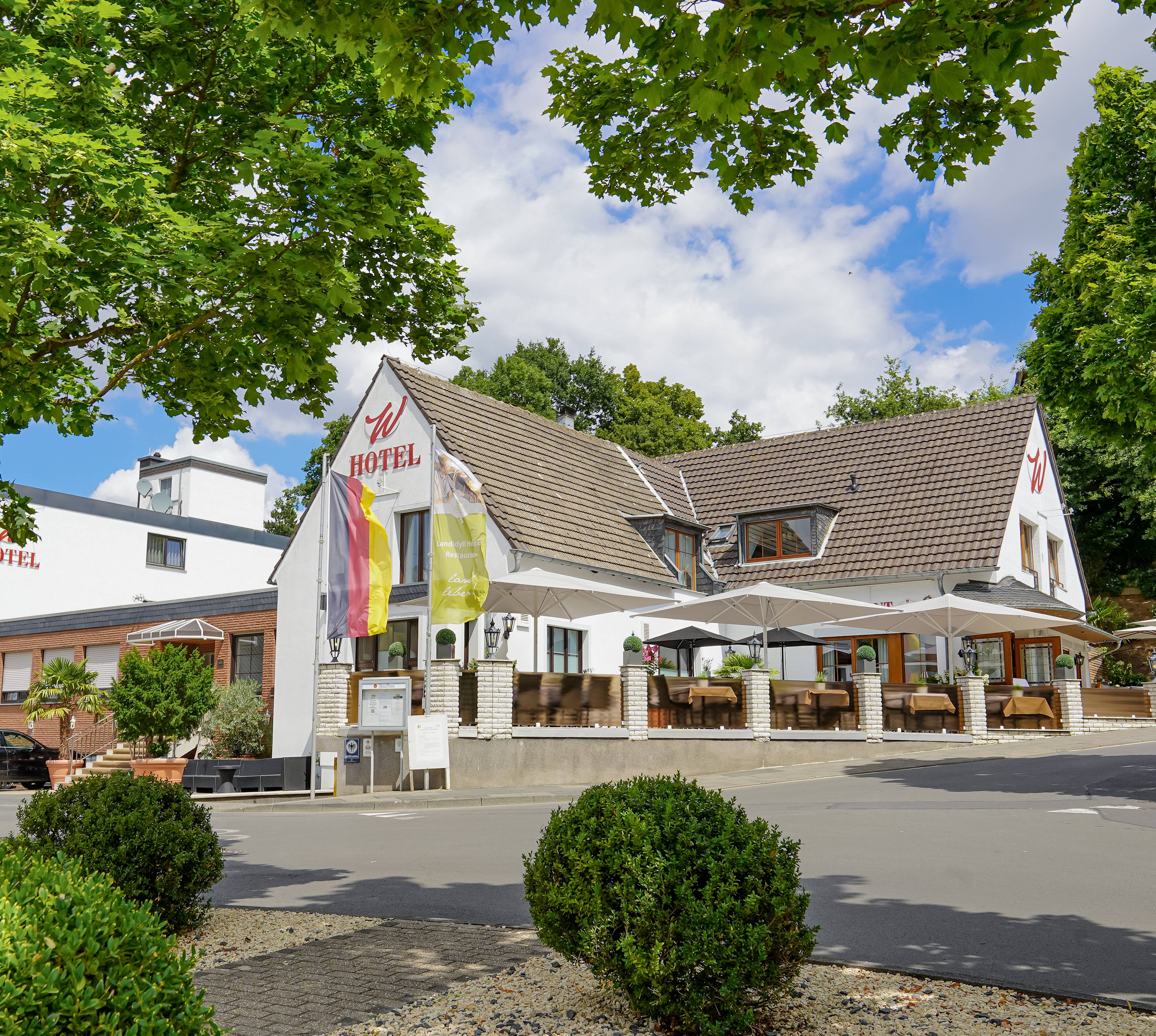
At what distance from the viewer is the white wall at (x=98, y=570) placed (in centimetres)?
3947

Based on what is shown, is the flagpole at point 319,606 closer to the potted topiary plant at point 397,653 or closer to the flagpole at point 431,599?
the potted topiary plant at point 397,653

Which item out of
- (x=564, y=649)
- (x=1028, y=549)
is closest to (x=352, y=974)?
(x=564, y=649)

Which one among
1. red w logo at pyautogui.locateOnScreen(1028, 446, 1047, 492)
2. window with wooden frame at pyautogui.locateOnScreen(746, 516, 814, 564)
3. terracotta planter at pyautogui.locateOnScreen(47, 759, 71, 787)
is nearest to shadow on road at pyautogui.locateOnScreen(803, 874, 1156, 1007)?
terracotta planter at pyautogui.locateOnScreen(47, 759, 71, 787)

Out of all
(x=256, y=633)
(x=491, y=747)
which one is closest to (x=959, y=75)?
(x=491, y=747)

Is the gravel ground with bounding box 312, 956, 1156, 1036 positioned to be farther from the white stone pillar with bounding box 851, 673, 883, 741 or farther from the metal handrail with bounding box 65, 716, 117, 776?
the metal handrail with bounding box 65, 716, 117, 776

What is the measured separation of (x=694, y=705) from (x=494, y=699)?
15.9 feet

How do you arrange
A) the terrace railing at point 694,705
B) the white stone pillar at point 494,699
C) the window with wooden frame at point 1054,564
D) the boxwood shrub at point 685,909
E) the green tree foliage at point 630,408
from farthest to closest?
the green tree foliage at point 630,408
the window with wooden frame at point 1054,564
the terrace railing at point 694,705
the white stone pillar at point 494,699
the boxwood shrub at point 685,909

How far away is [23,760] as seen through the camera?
25719 mm

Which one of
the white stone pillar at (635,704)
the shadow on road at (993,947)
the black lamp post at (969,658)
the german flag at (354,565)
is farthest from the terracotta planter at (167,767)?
the shadow on road at (993,947)

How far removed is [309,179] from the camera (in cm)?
664

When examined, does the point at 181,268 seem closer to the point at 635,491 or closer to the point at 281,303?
the point at 281,303

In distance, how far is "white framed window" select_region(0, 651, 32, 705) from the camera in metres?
35.6

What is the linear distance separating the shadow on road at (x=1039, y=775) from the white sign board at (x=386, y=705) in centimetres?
819

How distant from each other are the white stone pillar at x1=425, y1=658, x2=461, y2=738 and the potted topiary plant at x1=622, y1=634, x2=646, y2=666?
18.1 feet
